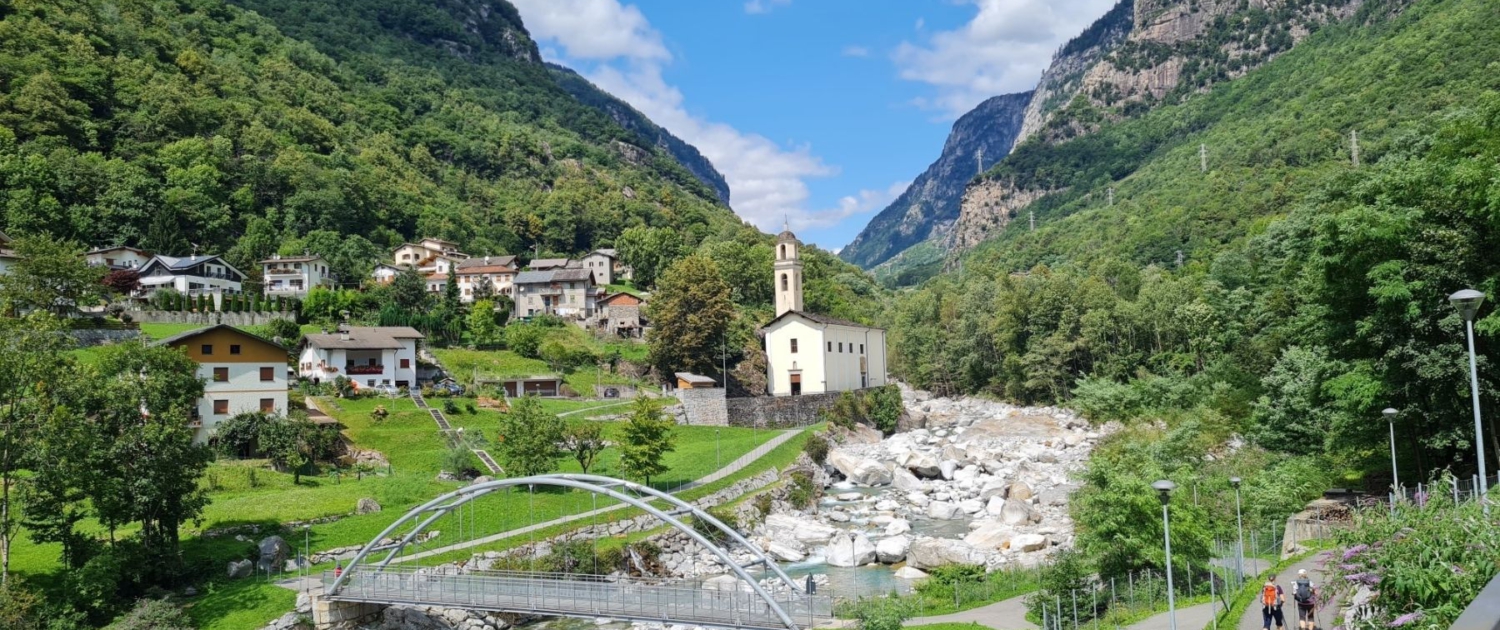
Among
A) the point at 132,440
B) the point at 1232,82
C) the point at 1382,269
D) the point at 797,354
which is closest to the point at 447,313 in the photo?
the point at 797,354

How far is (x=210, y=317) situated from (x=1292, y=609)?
64284mm

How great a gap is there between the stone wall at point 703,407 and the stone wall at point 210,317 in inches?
1167

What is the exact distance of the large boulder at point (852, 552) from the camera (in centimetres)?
3145

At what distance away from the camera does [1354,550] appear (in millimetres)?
11906

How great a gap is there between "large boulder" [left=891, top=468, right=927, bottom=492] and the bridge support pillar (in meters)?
28.2

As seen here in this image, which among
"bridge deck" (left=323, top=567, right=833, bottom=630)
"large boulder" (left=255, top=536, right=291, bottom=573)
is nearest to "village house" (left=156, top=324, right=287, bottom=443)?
"large boulder" (left=255, top=536, right=291, bottom=573)

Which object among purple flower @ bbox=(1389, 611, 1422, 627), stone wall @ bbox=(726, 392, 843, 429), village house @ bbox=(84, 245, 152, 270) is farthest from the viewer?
village house @ bbox=(84, 245, 152, 270)

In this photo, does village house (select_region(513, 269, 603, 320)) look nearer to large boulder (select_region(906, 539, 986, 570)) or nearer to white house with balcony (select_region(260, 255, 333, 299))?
white house with balcony (select_region(260, 255, 333, 299))

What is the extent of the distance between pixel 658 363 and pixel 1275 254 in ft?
139

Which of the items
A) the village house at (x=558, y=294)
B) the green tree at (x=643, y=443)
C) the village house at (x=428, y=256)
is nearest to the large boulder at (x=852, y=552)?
the green tree at (x=643, y=443)

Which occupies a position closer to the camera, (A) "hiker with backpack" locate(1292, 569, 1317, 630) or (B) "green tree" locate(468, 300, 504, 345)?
(A) "hiker with backpack" locate(1292, 569, 1317, 630)

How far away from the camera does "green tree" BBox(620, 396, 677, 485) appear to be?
121 feet

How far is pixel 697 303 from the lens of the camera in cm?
6631

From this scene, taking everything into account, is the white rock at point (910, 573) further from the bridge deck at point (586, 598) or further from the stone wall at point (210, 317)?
the stone wall at point (210, 317)
